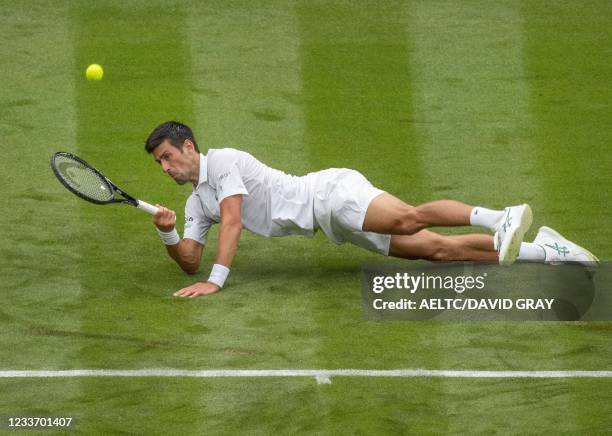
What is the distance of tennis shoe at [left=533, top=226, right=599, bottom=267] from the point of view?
11.6 meters

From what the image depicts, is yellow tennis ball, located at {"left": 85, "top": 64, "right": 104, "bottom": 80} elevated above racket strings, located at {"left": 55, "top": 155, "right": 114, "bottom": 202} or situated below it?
above

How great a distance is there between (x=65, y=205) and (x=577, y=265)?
172 inches

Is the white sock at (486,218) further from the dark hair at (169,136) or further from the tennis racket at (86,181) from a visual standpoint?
the tennis racket at (86,181)

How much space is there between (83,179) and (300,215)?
1.61 meters

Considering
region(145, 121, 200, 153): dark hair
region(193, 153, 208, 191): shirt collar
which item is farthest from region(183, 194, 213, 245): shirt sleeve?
region(145, 121, 200, 153): dark hair

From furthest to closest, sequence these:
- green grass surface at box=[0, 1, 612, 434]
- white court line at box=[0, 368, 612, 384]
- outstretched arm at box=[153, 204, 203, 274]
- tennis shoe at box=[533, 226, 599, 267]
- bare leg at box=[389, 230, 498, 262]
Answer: bare leg at box=[389, 230, 498, 262] → tennis shoe at box=[533, 226, 599, 267] → outstretched arm at box=[153, 204, 203, 274] → white court line at box=[0, 368, 612, 384] → green grass surface at box=[0, 1, 612, 434]

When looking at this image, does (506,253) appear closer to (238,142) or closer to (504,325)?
(504,325)

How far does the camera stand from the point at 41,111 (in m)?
15.0

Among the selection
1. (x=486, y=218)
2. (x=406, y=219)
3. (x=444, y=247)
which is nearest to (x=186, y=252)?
(x=406, y=219)

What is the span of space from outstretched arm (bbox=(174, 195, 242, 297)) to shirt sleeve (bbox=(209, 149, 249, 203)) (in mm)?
62

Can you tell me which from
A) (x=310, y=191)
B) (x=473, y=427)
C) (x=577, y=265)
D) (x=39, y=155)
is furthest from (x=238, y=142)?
(x=473, y=427)

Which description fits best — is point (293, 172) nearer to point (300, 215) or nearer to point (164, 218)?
point (300, 215)

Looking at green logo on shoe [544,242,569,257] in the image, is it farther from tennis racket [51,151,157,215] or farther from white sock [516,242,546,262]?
tennis racket [51,151,157,215]

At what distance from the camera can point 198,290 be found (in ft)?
36.8
